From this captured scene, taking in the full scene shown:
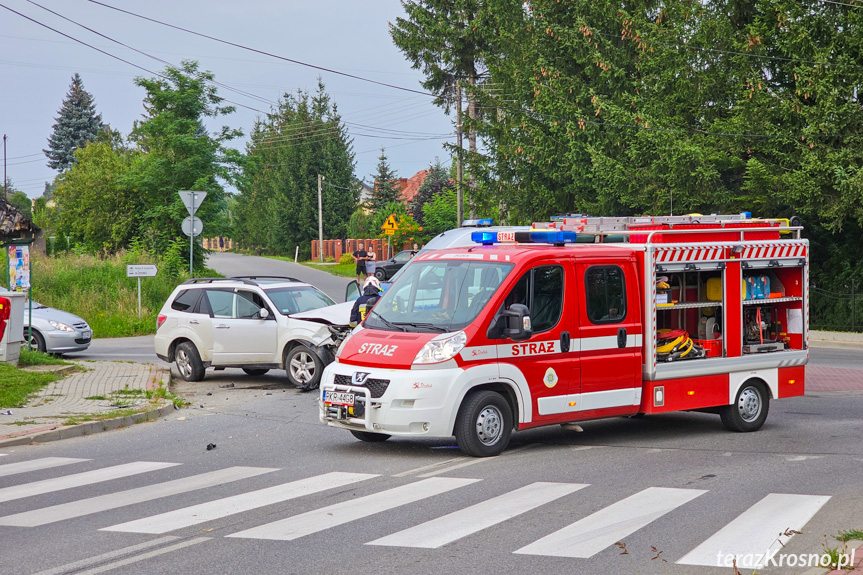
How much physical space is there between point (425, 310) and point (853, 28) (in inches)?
737

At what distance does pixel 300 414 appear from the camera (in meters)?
12.6

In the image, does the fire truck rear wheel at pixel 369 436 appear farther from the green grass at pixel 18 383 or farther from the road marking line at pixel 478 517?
the green grass at pixel 18 383

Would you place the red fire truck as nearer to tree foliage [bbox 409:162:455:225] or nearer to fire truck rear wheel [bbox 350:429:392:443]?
fire truck rear wheel [bbox 350:429:392:443]

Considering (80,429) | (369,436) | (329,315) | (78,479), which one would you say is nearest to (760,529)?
(369,436)

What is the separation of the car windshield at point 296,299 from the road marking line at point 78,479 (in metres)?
6.12

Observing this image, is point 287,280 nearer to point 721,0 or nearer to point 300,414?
Result: point 300,414

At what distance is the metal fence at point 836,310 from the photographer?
2633cm

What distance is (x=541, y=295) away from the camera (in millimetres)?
9758

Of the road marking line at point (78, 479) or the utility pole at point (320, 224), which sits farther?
the utility pole at point (320, 224)

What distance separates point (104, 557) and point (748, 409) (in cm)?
771

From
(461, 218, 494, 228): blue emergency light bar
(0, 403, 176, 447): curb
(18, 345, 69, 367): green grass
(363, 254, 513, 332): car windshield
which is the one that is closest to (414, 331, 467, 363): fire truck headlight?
(363, 254, 513, 332): car windshield

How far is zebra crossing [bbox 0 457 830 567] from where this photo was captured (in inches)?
251

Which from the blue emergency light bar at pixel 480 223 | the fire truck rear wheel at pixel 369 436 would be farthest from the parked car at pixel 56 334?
the fire truck rear wheel at pixel 369 436

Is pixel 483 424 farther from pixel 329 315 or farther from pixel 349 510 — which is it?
pixel 329 315
